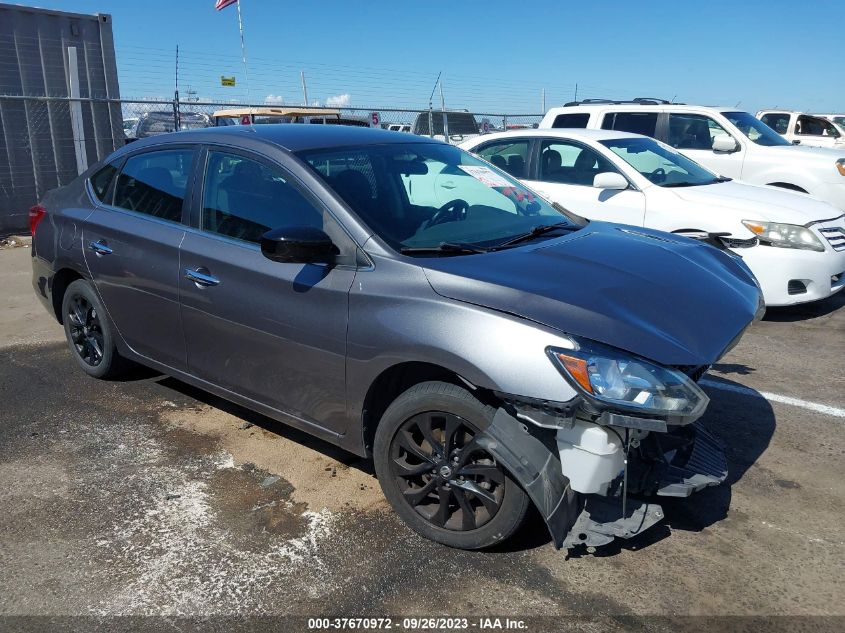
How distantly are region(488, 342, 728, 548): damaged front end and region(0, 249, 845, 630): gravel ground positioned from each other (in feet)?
0.99

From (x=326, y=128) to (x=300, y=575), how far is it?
2.45m

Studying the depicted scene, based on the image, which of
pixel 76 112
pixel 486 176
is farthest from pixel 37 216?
pixel 76 112

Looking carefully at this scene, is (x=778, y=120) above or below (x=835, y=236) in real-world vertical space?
above

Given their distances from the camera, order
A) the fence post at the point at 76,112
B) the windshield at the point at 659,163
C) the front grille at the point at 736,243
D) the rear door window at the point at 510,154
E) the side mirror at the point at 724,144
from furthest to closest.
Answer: the fence post at the point at 76,112
the side mirror at the point at 724,144
the rear door window at the point at 510,154
the windshield at the point at 659,163
the front grille at the point at 736,243

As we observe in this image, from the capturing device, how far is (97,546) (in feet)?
10.3

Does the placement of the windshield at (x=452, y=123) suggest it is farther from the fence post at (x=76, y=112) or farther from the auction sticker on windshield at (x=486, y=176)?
the auction sticker on windshield at (x=486, y=176)

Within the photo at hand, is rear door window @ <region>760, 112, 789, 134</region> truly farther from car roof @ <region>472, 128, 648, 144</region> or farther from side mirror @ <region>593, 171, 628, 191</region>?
side mirror @ <region>593, 171, 628, 191</region>

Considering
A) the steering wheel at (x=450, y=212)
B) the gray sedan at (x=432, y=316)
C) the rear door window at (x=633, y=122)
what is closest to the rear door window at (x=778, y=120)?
the rear door window at (x=633, y=122)

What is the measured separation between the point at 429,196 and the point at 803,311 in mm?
4845

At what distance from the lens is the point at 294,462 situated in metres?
3.91

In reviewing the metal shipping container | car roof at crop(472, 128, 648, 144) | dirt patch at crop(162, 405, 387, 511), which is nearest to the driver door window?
car roof at crop(472, 128, 648, 144)

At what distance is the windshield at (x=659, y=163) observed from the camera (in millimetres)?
7035

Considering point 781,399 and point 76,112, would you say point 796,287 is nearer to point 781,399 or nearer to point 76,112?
point 781,399

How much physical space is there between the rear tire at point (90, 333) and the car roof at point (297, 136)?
1.18 metres
